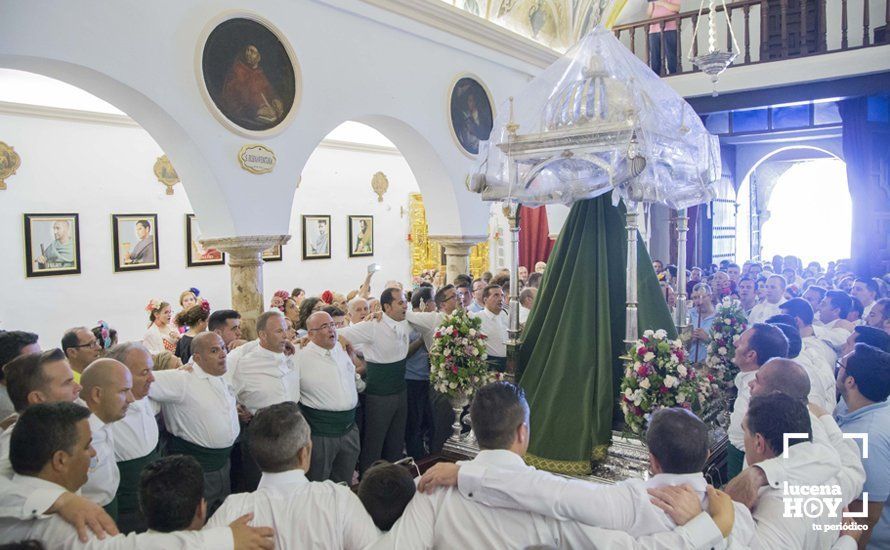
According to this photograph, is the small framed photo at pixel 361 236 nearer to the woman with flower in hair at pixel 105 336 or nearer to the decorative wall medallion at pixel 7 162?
the decorative wall medallion at pixel 7 162

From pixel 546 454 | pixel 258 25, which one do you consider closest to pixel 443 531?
pixel 546 454

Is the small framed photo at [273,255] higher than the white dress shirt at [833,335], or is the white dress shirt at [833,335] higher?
the small framed photo at [273,255]

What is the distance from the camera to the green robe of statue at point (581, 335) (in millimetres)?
4895

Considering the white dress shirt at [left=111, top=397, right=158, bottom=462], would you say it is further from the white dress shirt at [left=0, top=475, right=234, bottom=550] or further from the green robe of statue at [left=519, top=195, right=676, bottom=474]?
the green robe of statue at [left=519, top=195, right=676, bottom=474]

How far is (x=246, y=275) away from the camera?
7.23 metres

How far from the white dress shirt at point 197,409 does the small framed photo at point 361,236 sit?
1031cm

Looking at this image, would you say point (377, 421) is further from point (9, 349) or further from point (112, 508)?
point (9, 349)

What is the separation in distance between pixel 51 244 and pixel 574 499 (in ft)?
31.9

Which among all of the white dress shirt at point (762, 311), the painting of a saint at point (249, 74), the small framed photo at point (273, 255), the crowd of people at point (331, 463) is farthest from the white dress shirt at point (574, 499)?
the small framed photo at point (273, 255)

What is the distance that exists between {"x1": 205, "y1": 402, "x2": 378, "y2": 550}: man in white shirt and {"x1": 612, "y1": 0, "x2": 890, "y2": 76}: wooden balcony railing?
31.7 feet

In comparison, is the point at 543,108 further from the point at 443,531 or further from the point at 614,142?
the point at 443,531

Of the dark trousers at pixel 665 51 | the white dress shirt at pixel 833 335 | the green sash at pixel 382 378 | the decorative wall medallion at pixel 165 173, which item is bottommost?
the green sash at pixel 382 378

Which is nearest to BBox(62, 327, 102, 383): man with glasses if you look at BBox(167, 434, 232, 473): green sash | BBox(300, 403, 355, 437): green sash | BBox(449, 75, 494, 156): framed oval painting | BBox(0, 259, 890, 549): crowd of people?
BBox(0, 259, 890, 549): crowd of people

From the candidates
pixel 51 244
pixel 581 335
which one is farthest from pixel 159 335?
pixel 581 335
